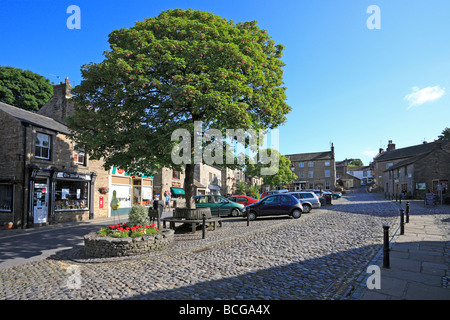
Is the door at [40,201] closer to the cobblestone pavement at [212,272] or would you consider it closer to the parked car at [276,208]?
the cobblestone pavement at [212,272]

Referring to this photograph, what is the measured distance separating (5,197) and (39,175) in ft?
7.72

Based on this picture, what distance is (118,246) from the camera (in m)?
8.17

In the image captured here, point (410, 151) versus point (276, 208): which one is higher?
point (410, 151)

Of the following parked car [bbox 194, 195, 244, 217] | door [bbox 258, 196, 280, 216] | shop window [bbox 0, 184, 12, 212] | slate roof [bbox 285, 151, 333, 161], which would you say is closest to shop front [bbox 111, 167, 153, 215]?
parked car [bbox 194, 195, 244, 217]

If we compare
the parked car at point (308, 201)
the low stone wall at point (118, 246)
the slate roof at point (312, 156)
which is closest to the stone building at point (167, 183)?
the parked car at point (308, 201)

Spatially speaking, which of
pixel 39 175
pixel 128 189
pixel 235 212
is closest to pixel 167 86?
pixel 235 212

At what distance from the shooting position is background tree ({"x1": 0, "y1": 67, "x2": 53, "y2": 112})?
1304 inches

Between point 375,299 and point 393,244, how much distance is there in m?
5.15

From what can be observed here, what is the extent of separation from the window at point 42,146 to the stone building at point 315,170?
59.8 meters

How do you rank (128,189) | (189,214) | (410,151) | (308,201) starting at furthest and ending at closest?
(410,151) → (128,189) → (308,201) → (189,214)

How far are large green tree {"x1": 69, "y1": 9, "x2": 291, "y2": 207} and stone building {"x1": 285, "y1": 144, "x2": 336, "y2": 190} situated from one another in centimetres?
6107

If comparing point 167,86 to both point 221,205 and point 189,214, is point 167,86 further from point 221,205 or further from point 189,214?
point 221,205

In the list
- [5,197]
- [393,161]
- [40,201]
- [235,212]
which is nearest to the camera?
[5,197]

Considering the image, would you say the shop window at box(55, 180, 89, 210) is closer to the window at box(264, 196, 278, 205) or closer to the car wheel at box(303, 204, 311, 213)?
the window at box(264, 196, 278, 205)
